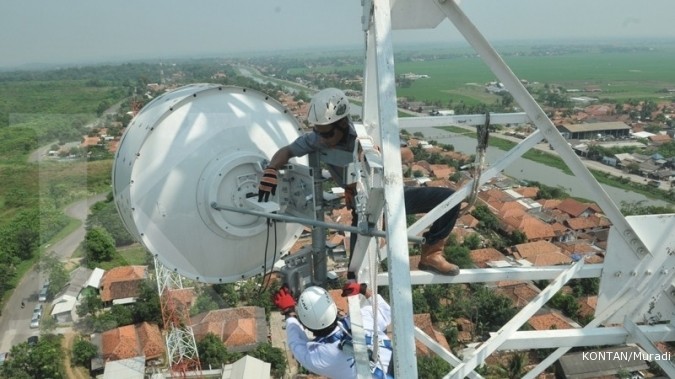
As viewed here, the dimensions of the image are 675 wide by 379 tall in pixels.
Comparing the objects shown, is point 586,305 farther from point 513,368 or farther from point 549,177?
point 549,177

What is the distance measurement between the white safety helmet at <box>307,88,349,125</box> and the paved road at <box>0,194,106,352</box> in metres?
14.9

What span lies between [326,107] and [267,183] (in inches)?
19.7

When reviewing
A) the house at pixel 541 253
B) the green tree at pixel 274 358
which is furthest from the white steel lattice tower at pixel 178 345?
the house at pixel 541 253

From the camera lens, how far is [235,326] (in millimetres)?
12633

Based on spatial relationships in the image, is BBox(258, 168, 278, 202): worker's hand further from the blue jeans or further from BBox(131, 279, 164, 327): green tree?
BBox(131, 279, 164, 327): green tree

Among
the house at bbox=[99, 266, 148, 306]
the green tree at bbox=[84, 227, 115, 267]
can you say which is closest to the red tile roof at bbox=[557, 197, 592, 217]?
the house at bbox=[99, 266, 148, 306]

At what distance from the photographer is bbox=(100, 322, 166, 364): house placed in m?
12.1

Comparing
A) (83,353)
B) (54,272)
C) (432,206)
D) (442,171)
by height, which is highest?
(432,206)

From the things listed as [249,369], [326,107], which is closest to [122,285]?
[249,369]

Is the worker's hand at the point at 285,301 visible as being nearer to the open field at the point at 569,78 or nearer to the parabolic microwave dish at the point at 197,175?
the parabolic microwave dish at the point at 197,175

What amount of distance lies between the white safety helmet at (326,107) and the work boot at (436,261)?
907 mm

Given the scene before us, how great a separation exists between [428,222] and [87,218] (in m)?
22.0

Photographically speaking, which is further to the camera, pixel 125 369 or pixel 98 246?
pixel 98 246

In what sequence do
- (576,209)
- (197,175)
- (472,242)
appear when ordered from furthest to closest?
(576,209) < (472,242) < (197,175)
